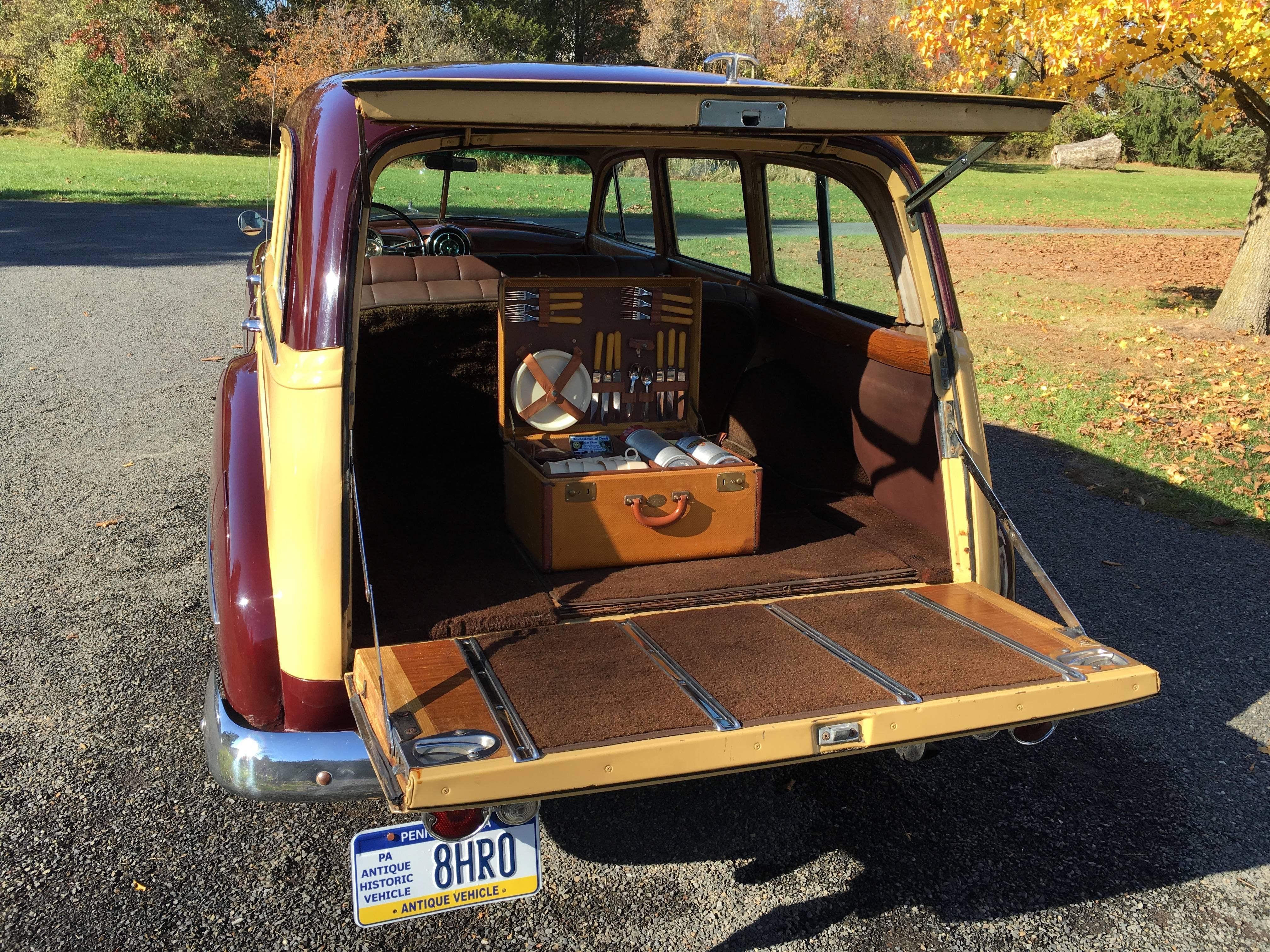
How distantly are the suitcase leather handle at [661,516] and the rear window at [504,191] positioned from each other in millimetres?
3733

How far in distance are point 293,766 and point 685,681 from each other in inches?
36.1

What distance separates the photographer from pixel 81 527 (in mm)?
4773

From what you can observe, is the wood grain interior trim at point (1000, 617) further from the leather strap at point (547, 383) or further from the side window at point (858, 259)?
the leather strap at point (547, 383)

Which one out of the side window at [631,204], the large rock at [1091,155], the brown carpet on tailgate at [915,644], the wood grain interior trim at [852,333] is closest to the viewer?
the brown carpet on tailgate at [915,644]

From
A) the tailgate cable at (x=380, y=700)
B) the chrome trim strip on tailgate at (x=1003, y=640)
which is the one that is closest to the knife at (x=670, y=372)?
the chrome trim strip on tailgate at (x=1003, y=640)

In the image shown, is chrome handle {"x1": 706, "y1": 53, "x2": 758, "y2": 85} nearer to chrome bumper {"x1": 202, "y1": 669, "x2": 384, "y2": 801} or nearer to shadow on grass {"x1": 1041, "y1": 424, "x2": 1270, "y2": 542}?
chrome bumper {"x1": 202, "y1": 669, "x2": 384, "y2": 801}

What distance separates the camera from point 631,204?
5.79 meters

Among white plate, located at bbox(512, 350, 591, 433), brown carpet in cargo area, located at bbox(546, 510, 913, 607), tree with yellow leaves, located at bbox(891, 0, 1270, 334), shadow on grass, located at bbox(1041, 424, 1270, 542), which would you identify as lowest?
shadow on grass, located at bbox(1041, 424, 1270, 542)

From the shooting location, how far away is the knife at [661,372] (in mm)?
3922

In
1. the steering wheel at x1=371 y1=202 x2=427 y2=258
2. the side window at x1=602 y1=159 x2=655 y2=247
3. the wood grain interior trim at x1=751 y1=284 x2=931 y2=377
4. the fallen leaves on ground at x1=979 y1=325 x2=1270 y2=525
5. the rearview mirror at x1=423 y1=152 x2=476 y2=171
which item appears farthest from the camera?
the fallen leaves on ground at x1=979 y1=325 x2=1270 y2=525

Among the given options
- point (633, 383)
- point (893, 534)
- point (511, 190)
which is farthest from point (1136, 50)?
point (511, 190)

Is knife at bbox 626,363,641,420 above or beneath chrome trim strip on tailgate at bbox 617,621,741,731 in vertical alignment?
above

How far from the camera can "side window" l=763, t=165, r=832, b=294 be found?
13.2 feet

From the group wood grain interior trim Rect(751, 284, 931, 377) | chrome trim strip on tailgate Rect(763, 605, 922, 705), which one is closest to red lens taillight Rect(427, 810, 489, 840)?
chrome trim strip on tailgate Rect(763, 605, 922, 705)
